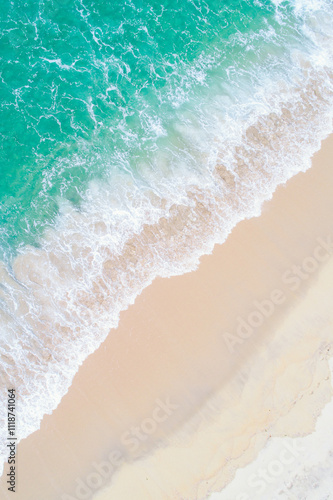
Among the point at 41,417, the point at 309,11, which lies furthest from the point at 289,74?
the point at 41,417

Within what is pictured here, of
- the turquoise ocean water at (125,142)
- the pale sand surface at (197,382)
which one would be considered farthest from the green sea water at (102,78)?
the pale sand surface at (197,382)

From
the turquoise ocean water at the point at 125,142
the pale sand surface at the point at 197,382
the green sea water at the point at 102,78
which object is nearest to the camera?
the pale sand surface at the point at 197,382

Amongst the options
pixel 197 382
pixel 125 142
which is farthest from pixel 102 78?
pixel 197 382

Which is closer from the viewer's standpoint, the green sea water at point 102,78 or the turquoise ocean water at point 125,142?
the turquoise ocean water at point 125,142

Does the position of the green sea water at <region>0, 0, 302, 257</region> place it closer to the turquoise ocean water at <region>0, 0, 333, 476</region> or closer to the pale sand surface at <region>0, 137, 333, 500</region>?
the turquoise ocean water at <region>0, 0, 333, 476</region>

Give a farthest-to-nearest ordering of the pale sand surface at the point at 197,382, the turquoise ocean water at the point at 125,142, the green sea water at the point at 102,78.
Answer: the green sea water at the point at 102,78
the turquoise ocean water at the point at 125,142
the pale sand surface at the point at 197,382

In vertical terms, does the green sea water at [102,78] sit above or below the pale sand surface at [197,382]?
above

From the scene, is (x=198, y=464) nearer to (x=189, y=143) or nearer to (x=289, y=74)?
(x=189, y=143)

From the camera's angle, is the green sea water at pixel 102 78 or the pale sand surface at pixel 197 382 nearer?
the pale sand surface at pixel 197 382

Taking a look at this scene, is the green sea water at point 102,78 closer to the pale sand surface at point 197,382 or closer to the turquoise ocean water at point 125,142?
the turquoise ocean water at point 125,142
